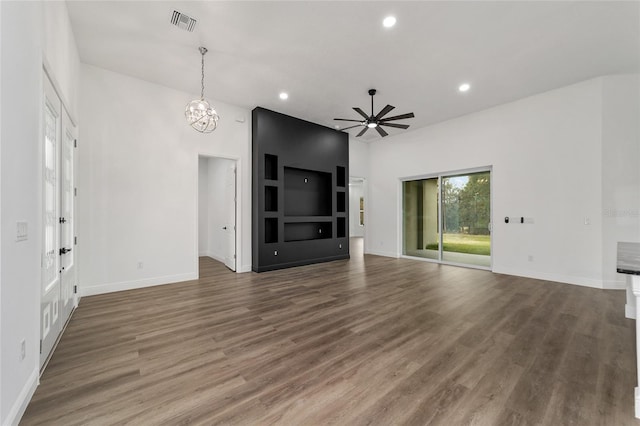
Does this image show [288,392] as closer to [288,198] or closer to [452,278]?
[452,278]

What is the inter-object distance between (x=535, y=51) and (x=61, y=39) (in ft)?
19.8

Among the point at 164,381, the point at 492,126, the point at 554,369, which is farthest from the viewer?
the point at 492,126

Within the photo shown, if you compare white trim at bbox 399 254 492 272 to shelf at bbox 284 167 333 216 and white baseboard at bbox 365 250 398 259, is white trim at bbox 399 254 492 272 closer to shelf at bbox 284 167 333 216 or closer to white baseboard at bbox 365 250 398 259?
white baseboard at bbox 365 250 398 259

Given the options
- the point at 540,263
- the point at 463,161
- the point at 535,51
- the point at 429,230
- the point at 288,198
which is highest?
the point at 535,51

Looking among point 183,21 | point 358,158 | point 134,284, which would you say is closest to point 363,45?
point 183,21

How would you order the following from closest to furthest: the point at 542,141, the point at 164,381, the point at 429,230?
the point at 164,381
the point at 542,141
the point at 429,230

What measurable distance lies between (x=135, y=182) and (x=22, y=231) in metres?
3.03

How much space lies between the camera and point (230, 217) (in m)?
6.04

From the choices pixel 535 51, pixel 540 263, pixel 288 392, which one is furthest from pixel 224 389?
pixel 540 263

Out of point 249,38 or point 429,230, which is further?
point 429,230

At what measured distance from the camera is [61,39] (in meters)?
2.77

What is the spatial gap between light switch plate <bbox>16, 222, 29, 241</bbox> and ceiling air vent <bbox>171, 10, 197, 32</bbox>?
2.77m

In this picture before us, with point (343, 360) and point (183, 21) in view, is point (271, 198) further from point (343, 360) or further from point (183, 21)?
point (343, 360)

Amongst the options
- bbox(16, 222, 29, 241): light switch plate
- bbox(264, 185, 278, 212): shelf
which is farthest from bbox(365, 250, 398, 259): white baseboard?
bbox(16, 222, 29, 241): light switch plate
